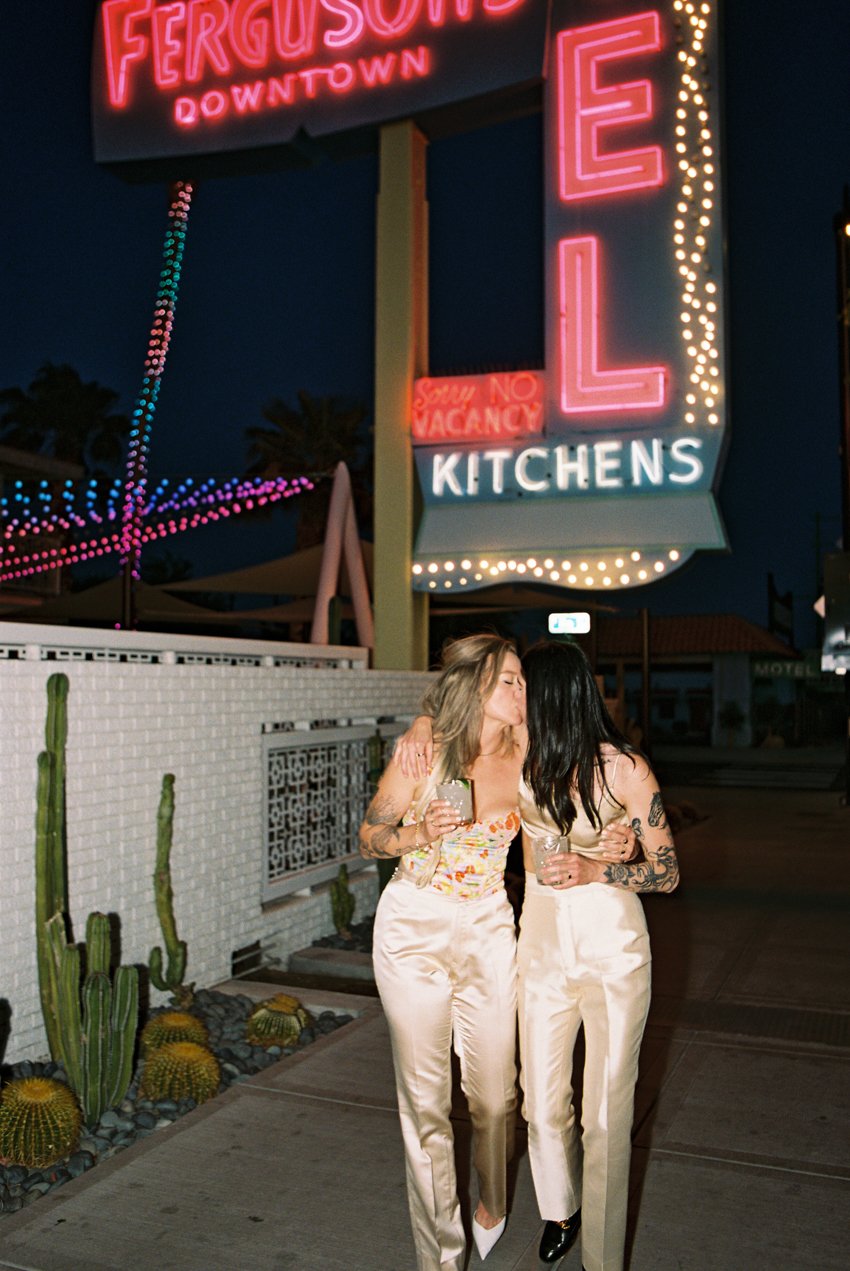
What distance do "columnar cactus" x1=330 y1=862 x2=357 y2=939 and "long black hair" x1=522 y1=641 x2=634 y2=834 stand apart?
5.08 metres

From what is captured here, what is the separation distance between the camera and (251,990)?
22.9 ft

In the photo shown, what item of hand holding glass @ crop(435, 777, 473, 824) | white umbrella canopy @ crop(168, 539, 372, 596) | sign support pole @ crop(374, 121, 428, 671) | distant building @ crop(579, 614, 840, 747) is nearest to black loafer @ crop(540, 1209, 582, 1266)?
hand holding glass @ crop(435, 777, 473, 824)

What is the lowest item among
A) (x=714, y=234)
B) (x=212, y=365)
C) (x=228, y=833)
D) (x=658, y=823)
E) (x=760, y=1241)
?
(x=760, y=1241)

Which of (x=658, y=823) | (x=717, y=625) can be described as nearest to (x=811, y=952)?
(x=658, y=823)

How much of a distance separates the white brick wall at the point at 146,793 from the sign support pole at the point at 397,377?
11.7 ft

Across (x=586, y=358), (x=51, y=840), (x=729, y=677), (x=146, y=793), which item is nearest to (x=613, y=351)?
(x=586, y=358)

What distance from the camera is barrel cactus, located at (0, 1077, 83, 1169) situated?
4508 millimetres

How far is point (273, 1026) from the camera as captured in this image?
598 centimetres

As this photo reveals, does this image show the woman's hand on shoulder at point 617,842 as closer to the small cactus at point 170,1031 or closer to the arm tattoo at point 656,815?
the arm tattoo at point 656,815

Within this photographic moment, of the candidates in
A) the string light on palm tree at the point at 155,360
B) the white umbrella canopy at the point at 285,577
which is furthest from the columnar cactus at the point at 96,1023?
the white umbrella canopy at the point at 285,577

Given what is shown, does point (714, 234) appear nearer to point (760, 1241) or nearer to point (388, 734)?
point (388, 734)

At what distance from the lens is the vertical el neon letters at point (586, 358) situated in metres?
11.1

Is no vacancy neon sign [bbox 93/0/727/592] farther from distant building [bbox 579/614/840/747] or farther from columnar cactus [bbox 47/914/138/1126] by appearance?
distant building [bbox 579/614/840/747]

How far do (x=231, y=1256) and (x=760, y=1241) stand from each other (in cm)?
172
